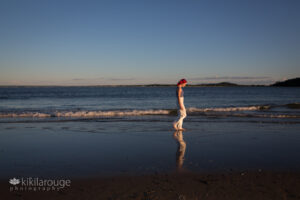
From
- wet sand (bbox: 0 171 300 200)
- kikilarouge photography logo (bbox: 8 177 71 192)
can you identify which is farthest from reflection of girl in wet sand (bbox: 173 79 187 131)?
kikilarouge photography logo (bbox: 8 177 71 192)

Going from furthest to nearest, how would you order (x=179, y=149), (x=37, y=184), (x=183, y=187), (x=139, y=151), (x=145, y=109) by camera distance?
(x=145, y=109) < (x=179, y=149) < (x=139, y=151) < (x=37, y=184) < (x=183, y=187)

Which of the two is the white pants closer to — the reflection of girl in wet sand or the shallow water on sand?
the reflection of girl in wet sand

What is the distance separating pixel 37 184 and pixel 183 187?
2.94 meters

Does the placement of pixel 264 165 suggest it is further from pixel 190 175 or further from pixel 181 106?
pixel 181 106

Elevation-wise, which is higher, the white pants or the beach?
the white pants

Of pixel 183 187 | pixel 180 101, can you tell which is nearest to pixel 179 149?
pixel 183 187

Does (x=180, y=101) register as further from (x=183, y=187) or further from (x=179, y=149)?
(x=183, y=187)

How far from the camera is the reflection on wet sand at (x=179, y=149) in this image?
19.3ft

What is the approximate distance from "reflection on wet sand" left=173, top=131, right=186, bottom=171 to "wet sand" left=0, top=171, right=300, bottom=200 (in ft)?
2.02

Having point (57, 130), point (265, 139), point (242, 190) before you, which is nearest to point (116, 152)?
point (242, 190)

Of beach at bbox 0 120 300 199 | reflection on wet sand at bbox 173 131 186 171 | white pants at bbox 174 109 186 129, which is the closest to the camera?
beach at bbox 0 120 300 199

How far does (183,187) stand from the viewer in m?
4.57

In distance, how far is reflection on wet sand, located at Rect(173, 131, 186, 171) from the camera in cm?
589

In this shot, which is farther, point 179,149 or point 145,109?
point 145,109
